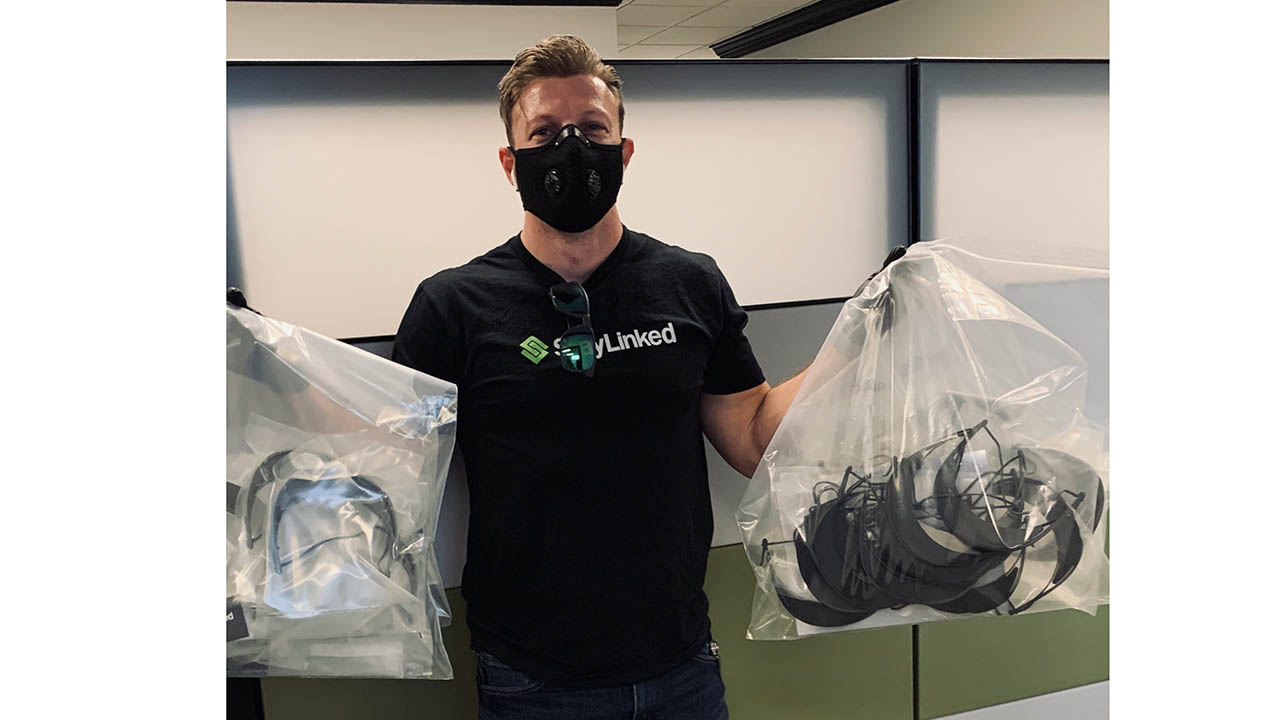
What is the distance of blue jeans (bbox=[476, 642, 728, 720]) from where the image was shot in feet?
4.11

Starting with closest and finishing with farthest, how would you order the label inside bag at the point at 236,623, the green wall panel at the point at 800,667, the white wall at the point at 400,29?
the label inside bag at the point at 236,623
the green wall panel at the point at 800,667
the white wall at the point at 400,29

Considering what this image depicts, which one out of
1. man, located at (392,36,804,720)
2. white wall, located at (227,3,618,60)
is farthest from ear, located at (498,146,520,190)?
white wall, located at (227,3,618,60)

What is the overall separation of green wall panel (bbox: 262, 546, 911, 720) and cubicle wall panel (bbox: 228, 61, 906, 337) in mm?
482

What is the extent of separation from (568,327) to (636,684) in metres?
0.48

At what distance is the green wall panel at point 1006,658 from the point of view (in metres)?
1.73

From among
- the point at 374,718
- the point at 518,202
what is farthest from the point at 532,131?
the point at 374,718

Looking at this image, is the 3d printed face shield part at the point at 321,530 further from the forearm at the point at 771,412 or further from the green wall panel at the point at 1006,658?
the green wall panel at the point at 1006,658

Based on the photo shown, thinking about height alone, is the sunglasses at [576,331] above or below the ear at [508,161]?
below

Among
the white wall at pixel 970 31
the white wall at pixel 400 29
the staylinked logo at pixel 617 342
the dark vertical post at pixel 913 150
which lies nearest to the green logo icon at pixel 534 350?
the staylinked logo at pixel 617 342

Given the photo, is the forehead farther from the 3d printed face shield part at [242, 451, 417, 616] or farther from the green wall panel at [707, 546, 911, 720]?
the green wall panel at [707, 546, 911, 720]

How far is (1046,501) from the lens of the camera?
4.06 ft

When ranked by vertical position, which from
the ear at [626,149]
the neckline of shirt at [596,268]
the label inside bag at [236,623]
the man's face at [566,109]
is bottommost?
the label inside bag at [236,623]

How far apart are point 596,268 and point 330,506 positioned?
468 millimetres

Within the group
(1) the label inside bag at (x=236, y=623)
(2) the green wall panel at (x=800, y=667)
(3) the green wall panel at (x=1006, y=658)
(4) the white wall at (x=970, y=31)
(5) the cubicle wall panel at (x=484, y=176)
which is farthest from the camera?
(4) the white wall at (x=970, y=31)
